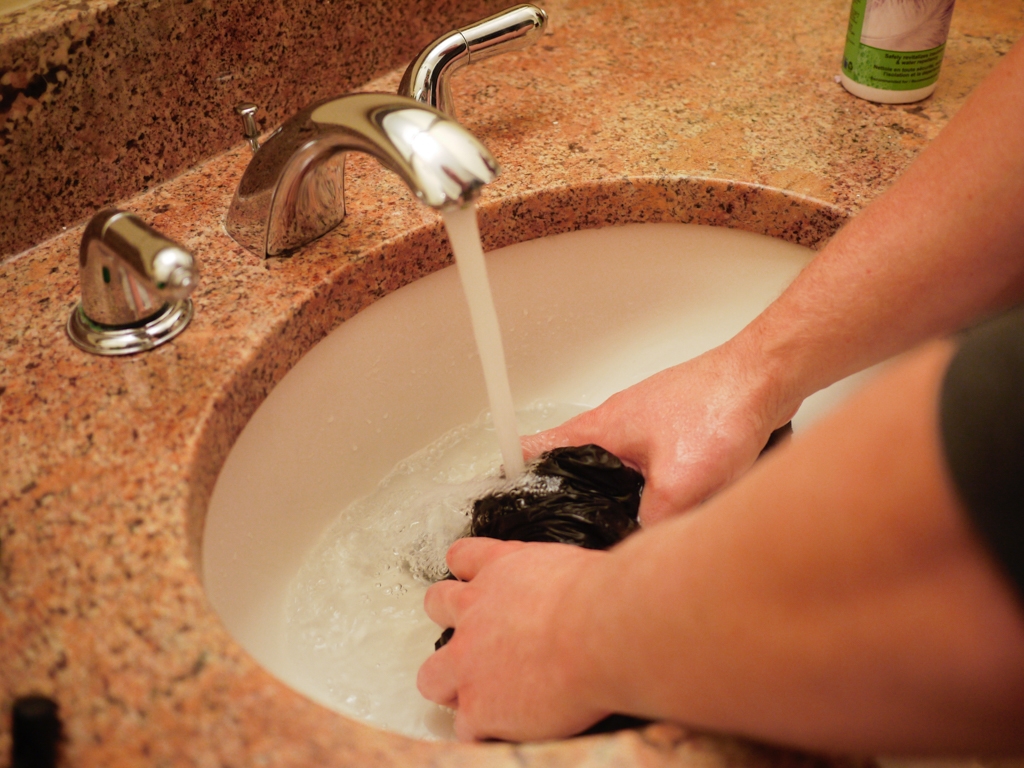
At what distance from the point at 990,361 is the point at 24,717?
38 centimetres

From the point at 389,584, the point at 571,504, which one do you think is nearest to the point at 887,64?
the point at 571,504

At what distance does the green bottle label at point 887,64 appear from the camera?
27.9 inches

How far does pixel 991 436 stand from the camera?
0.73 ft

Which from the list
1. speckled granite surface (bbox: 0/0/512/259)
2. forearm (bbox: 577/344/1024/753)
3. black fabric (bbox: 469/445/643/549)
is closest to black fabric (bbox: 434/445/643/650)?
black fabric (bbox: 469/445/643/549)

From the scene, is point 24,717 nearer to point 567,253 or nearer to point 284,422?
point 284,422

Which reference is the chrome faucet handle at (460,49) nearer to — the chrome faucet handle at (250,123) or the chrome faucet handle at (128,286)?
the chrome faucet handle at (250,123)

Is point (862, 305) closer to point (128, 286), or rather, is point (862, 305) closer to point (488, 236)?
point (488, 236)

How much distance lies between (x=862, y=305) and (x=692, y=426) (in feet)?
0.47

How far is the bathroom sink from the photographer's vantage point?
563mm

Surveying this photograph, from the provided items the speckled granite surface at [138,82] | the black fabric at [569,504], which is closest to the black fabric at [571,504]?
the black fabric at [569,504]

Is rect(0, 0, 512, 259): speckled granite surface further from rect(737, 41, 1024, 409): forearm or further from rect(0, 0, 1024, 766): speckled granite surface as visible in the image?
rect(737, 41, 1024, 409): forearm

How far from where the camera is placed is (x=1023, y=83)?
0.53 m

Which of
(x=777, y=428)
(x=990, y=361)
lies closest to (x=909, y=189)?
(x=777, y=428)

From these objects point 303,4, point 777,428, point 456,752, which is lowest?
point 777,428
